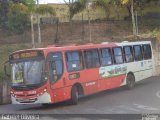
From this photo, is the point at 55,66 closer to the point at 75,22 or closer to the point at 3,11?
the point at 3,11

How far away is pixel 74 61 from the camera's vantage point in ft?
76.7

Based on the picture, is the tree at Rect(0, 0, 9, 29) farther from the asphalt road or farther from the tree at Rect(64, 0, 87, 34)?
the asphalt road

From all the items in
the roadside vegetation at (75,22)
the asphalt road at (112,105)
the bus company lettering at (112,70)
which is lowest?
the asphalt road at (112,105)

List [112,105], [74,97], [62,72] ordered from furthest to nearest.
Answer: [74,97] < [62,72] < [112,105]

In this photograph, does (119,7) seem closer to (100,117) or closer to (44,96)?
(44,96)

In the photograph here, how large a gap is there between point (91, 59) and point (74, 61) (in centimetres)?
174

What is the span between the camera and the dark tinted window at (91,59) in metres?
24.5

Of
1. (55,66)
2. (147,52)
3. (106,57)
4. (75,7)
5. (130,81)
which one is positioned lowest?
(130,81)

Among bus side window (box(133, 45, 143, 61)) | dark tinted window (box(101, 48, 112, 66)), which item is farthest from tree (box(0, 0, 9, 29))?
dark tinted window (box(101, 48, 112, 66))

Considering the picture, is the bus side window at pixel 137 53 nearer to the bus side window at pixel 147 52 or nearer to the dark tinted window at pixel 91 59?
the bus side window at pixel 147 52

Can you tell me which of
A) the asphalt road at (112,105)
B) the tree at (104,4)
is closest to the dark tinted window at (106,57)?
the asphalt road at (112,105)

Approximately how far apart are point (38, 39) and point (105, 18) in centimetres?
989

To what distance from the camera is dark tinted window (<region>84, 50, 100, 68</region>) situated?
24.5 meters

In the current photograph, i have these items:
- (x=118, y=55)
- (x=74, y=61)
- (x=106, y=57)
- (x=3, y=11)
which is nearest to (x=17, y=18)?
(x=3, y=11)
